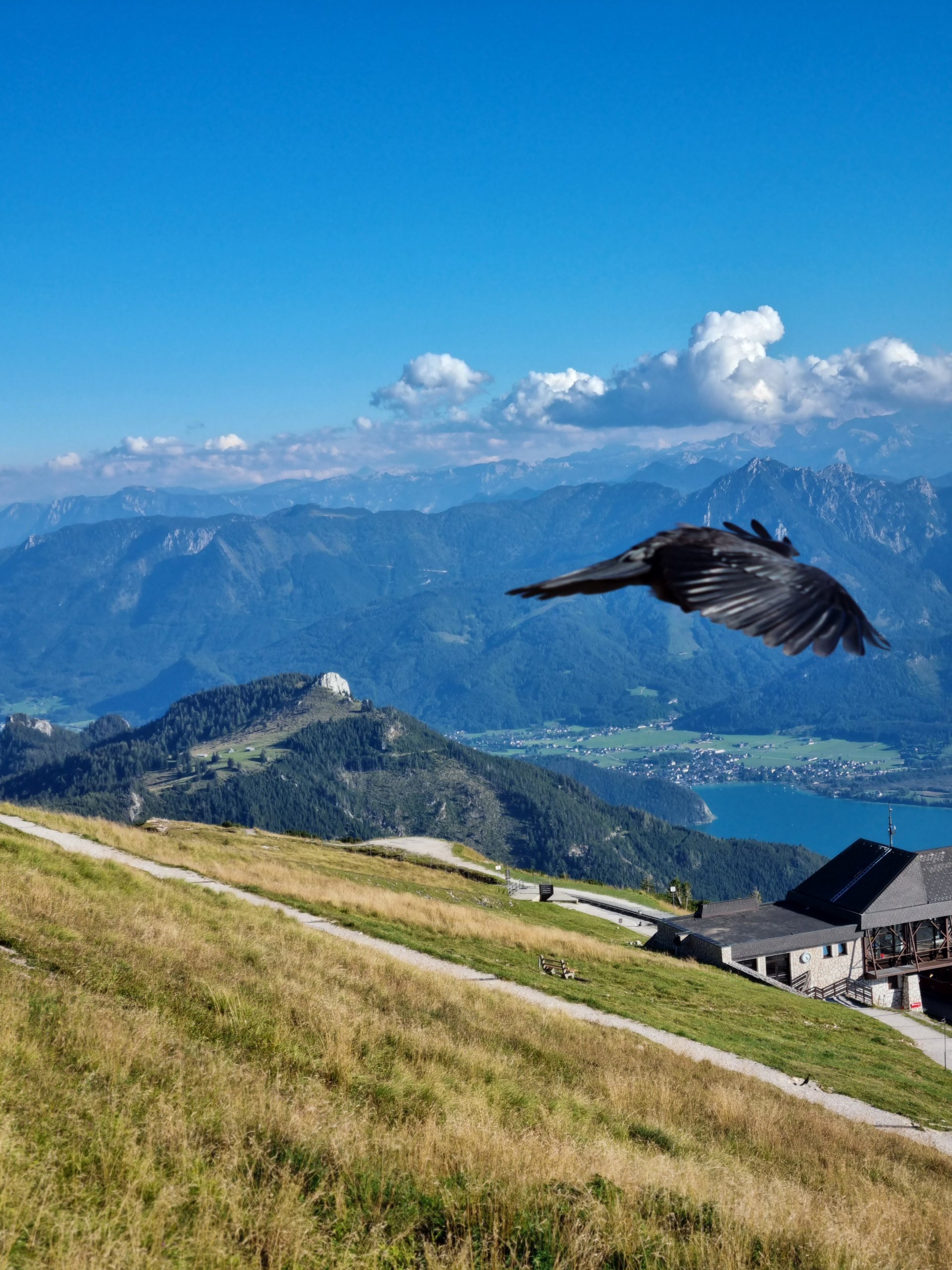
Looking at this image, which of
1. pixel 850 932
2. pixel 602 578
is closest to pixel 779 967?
pixel 850 932

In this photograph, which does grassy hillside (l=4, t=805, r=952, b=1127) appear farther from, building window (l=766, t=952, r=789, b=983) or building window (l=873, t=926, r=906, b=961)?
building window (l=873, t=926, r=906, b=961)

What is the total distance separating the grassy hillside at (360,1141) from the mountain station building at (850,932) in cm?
2806

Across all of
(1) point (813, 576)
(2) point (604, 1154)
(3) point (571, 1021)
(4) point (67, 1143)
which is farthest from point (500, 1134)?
(3) point (571, 1021)

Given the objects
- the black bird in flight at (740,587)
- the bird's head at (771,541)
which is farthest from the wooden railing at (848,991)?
the black bird in flight at (740,587)

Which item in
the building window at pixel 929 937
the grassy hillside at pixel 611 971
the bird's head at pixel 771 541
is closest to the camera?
the bird's head at pixel 771 541

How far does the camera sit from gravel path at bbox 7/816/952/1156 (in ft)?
58.2

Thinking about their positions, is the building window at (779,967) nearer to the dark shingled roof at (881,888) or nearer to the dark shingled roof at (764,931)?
the dark shingled roof at (764,931)

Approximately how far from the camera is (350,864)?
2109 inches

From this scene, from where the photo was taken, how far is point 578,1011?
21266 mm

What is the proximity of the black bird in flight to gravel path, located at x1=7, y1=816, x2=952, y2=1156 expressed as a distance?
16.0 metres

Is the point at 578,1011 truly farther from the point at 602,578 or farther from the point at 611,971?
the point at 602,578

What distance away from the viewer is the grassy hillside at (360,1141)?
6203mm

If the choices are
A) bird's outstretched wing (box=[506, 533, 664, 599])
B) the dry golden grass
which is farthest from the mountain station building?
bird's outstretched wing (box=[506, 533, 664, 599])

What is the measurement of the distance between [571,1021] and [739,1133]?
5698mm
